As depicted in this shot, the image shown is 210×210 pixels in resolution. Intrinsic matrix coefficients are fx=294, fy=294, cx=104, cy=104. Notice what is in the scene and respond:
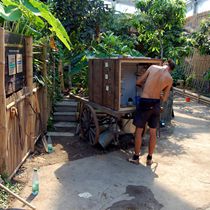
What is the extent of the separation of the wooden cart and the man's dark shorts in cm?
28

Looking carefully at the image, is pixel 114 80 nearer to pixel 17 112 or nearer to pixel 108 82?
pixel 108 82

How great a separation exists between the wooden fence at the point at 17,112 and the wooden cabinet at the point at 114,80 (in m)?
1.20

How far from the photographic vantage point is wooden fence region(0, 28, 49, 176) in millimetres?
3783

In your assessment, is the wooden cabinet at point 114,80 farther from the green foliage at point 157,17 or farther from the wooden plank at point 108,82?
the green foliage at point 157,17

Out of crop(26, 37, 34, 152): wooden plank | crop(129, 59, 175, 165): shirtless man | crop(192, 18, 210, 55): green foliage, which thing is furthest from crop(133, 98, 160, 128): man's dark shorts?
crop(192, 18, 210, 55): green foliage

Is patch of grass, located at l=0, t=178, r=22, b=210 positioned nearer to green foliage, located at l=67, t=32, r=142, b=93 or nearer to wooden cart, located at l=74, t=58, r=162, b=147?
wooden cart, located at l=74, t=58, r=162, b=147

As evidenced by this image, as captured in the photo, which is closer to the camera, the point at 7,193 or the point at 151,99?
the point at 7,193

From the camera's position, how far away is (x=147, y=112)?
16.9 feet

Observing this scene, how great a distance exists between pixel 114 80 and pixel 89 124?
1269 mm

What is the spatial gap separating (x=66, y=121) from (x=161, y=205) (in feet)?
14.1

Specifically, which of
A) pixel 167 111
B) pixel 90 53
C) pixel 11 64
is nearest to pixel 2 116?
pixel 11 64

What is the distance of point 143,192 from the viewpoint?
4148mm

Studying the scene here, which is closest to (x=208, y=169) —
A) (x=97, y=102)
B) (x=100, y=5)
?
(x=97, y=102)

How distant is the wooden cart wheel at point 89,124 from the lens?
19.1 feet
